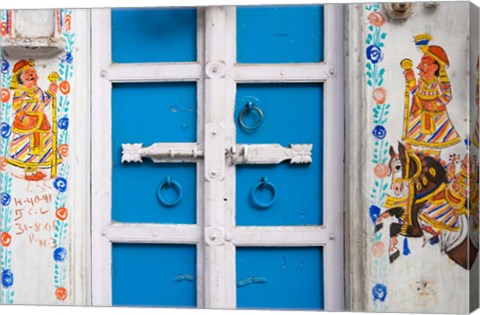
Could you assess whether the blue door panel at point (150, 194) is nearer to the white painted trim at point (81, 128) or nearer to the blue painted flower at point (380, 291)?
the white painted trim at point (81, 128)

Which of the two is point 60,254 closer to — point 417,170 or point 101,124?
point 101,124

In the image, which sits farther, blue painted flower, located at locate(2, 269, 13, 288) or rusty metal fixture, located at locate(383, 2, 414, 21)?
blue painted flower, located at locate(2, 269, 13, 288)

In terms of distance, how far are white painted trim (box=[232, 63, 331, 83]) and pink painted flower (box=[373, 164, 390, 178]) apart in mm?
217

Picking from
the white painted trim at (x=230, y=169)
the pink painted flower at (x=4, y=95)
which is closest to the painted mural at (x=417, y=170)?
the white painted trim at (x=230, y=169)

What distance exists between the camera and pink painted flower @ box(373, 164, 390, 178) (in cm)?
154

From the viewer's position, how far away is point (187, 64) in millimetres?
1581

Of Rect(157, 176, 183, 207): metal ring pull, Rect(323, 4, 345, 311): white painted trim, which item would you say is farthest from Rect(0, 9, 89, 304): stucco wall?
Rect(323, 4, 345, 311): white painted trim

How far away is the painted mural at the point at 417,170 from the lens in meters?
1.52

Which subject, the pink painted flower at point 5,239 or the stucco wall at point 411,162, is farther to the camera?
the pink painted flower at point 5,239

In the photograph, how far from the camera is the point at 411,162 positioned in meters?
1.53

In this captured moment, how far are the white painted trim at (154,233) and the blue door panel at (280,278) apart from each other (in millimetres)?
111

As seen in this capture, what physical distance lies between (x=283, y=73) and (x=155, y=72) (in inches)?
10.9

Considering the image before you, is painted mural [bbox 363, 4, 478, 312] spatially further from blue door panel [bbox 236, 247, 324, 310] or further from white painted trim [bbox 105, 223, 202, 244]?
white painted trim [bbox 105, 223, 202, 244]

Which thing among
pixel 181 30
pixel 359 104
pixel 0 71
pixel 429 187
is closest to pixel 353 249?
pixel 429 187
